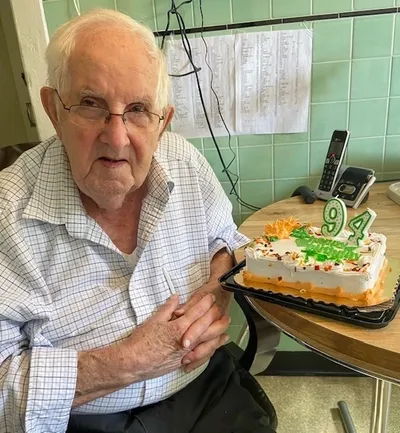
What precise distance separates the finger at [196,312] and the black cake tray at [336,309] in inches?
6.0

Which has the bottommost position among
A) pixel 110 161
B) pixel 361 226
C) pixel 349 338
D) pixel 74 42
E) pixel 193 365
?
pixel 193 365

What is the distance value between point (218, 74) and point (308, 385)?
1238 mm

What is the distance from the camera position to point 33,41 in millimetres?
1462

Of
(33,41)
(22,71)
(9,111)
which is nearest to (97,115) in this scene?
(33,41)

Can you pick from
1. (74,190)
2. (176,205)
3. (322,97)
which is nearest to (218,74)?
(322,97)

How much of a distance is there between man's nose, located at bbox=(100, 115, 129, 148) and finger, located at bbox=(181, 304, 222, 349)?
0.41 metres

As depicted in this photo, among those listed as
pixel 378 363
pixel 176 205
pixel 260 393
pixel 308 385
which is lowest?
pixel 308 385

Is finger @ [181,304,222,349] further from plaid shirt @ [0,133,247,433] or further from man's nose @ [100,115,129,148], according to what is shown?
man's nose @ [100,115,129,148]

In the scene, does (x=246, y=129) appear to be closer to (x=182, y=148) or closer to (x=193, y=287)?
(x=182, y=148)

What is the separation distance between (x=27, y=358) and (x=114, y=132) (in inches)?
18.7

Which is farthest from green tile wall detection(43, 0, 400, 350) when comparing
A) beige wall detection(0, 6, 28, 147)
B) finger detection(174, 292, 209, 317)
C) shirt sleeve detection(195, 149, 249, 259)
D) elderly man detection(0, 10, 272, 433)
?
beige wall detection(0, 6, 28, 147)

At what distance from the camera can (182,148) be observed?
120 centimetres

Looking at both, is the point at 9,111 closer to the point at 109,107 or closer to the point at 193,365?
the point at 109,107

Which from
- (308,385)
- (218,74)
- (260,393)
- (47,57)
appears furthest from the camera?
(308,385)
